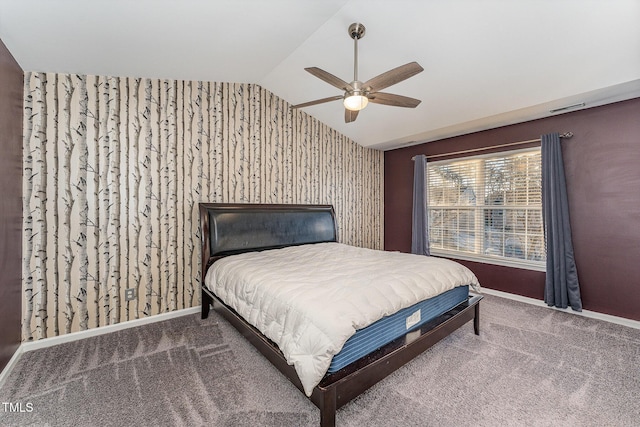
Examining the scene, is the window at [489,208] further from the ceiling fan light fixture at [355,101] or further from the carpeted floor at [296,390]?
the ceiling fan light fixture at [355,101]

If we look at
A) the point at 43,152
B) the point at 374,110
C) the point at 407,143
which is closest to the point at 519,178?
the point at 407,143

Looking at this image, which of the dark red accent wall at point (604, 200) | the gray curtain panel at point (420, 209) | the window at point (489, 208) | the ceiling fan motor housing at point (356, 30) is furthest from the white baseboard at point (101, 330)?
the dark red accent wall at point (604, 200)

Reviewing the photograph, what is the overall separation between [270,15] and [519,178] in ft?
12.0

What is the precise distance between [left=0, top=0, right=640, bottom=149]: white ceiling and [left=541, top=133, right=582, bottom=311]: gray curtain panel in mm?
644

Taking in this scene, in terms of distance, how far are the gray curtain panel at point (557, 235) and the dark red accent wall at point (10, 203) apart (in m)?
5.29

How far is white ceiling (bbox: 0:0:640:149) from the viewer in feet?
6.71

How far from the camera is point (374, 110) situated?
3.93 m

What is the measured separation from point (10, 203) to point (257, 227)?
7.05 feet

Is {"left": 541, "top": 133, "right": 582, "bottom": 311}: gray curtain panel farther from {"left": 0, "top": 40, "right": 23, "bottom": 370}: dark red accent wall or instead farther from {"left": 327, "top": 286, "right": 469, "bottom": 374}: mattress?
{"left": 0, "top": 40, "right": 23, "bottom": 370}: dark red accent wall

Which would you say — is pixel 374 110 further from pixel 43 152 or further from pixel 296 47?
pixel 43 152

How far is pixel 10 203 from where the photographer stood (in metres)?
2.16

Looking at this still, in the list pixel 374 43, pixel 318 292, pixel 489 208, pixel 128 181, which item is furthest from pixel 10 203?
pixel 489 208

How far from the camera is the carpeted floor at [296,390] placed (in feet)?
5.34

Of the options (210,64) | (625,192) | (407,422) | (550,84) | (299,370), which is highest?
(210,64)
